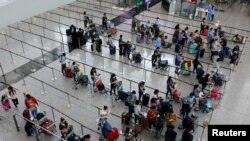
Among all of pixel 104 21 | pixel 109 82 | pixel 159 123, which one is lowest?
pixel 109 82

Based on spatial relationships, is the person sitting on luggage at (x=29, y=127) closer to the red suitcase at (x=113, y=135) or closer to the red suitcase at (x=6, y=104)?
the red suitcase at (x=6, y=104)

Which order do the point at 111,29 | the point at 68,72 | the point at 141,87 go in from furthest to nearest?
1. the point at 111,29
2. the point at 68,72
3. the point at 141,87

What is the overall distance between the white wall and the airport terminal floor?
5.28 metres

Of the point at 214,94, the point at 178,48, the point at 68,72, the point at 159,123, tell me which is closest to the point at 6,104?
the point at 68,72

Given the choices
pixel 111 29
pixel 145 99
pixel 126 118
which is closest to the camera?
pixel 126 118

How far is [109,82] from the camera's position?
14461 millimetres

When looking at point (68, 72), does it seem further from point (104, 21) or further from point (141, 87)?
point (104, 21)

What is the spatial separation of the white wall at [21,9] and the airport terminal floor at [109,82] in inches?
208

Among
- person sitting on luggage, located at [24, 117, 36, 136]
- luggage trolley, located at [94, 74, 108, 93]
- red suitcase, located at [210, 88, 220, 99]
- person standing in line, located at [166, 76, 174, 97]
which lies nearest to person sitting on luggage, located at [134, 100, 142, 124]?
person standing in line, located at [166, 76, 174, 97]

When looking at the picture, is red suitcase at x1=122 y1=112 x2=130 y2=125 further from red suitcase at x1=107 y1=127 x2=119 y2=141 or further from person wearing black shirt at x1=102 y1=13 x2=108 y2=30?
person wearing black shirt at x1=102 y1=13 x2=108 y2=30

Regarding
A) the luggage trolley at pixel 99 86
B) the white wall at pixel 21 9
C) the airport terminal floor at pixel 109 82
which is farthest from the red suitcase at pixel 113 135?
the white wall at pixel 21 9

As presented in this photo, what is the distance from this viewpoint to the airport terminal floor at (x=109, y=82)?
1129cm

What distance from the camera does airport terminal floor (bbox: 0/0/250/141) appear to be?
1129 cm

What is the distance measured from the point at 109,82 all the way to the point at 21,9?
958 cm
